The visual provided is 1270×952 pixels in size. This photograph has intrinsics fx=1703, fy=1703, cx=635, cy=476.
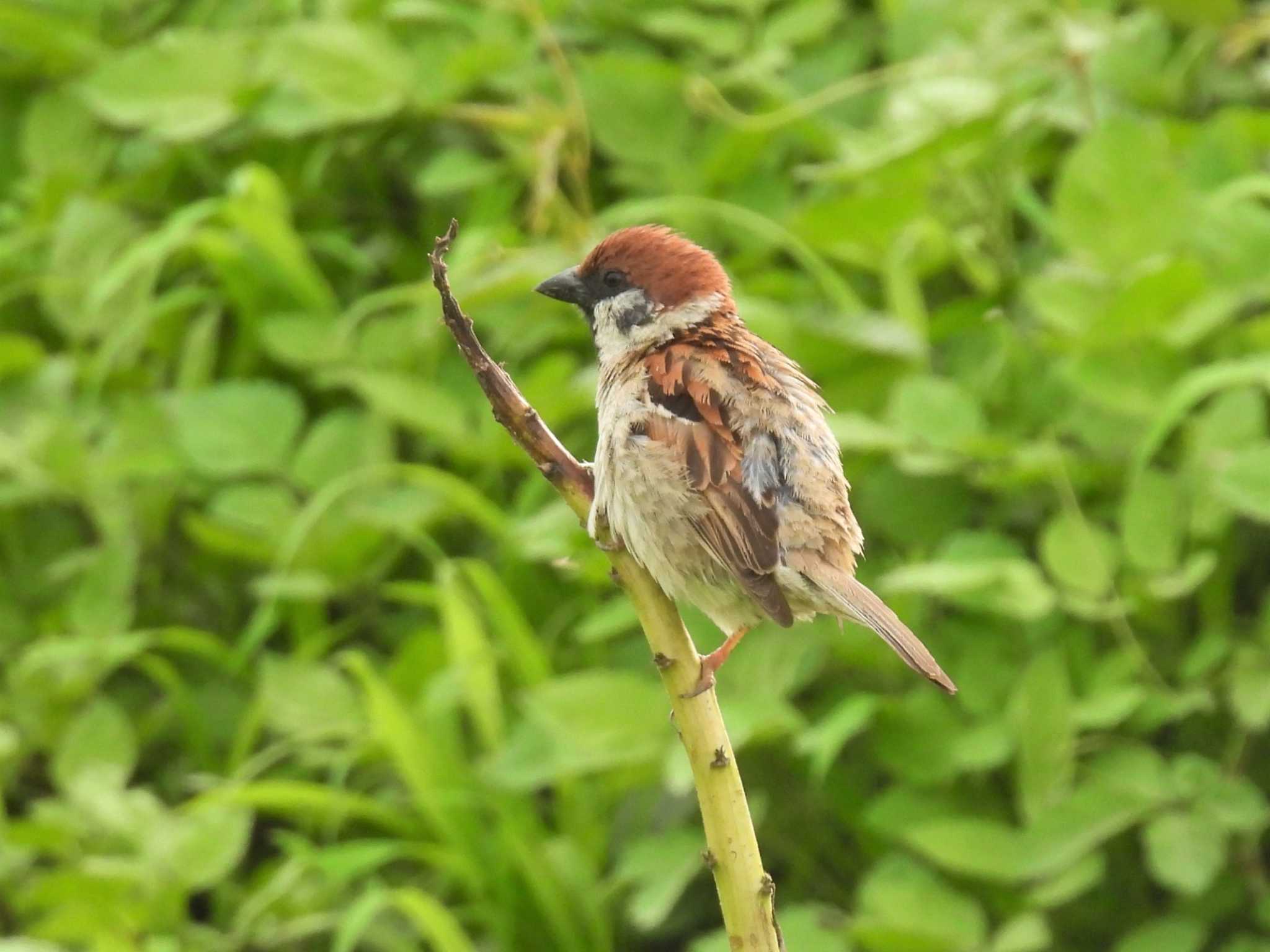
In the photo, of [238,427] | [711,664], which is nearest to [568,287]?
[711,664]

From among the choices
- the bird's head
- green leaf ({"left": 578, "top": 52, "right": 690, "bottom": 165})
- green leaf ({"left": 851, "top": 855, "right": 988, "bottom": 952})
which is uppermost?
green leaf ({"left": 578, "top": 52, "right": 690, "bottom": 165})

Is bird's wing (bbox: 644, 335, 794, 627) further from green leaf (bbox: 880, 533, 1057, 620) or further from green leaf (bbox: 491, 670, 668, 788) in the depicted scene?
green leaf (bbox: 491, 670, 668, 788)

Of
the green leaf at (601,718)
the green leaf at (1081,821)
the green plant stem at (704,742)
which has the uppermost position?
the green leaf at (601,718)

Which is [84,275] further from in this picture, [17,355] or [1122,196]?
[1122,196]

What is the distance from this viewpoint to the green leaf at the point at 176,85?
141 inches

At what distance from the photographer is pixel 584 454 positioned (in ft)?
10.8

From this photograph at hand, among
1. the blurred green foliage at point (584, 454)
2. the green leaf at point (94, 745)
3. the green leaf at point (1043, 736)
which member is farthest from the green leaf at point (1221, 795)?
the green leaf at point (94, 745)

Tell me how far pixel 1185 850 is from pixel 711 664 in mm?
1108

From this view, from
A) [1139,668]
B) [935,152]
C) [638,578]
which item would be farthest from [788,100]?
[638,578]

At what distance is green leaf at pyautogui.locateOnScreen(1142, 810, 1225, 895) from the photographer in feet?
8.04

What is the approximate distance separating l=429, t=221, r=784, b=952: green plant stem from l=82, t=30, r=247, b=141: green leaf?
2380 millimetres

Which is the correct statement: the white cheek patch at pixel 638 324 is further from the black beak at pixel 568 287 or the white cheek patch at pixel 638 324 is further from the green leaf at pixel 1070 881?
the green leaf at pixel 1070 881

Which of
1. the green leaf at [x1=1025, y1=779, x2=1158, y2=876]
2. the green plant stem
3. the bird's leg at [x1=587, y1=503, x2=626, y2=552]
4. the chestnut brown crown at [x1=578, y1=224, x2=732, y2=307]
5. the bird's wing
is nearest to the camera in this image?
the green plant stem

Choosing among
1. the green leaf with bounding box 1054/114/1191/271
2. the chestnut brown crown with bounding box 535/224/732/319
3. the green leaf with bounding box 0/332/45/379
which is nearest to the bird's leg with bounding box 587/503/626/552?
the chestnut brown crown with bounding box 535/224/732/319
